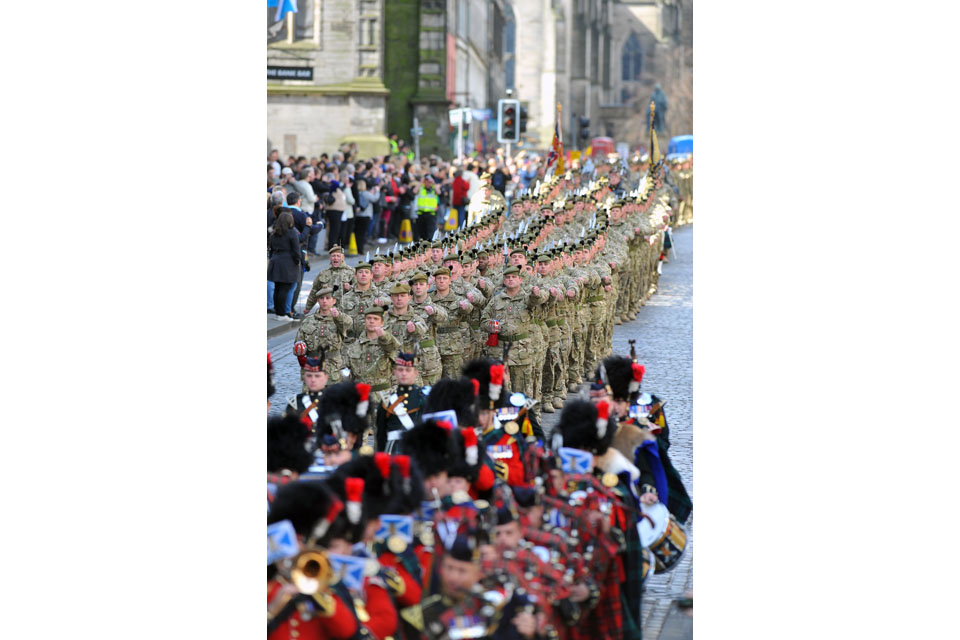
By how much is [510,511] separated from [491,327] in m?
7.02

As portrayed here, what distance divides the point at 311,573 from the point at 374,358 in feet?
19.0

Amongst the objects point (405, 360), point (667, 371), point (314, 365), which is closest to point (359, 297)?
point (405, 360)

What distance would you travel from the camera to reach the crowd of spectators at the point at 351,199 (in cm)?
1905

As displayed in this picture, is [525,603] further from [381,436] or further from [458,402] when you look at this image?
[381,436]

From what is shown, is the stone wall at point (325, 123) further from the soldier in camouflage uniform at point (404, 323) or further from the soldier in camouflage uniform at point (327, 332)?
the soldier in camouflage uniform at point (404, 323)

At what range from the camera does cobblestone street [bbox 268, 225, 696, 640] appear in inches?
388

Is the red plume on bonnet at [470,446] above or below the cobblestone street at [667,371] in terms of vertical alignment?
above

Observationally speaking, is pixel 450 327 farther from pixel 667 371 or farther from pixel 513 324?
pixel 667 371

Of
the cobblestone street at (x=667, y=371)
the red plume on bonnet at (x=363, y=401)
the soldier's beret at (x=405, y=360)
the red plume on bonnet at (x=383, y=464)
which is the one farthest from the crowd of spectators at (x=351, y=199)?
the red plume on bonnet at (x=383, y=464)

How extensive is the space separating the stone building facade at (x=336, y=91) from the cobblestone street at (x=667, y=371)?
870cm

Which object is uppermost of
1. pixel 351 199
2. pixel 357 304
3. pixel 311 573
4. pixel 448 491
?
pixel 351 199

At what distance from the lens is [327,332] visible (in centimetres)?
1342

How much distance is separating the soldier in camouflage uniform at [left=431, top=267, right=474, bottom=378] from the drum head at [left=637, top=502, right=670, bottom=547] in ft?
15.3

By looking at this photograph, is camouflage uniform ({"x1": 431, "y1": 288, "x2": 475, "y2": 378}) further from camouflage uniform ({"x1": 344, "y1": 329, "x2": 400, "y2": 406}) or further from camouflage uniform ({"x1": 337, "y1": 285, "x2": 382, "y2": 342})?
camouflage uniform ({"x1": 344, "y1": 329, "x2": 400, "y2": 406})
